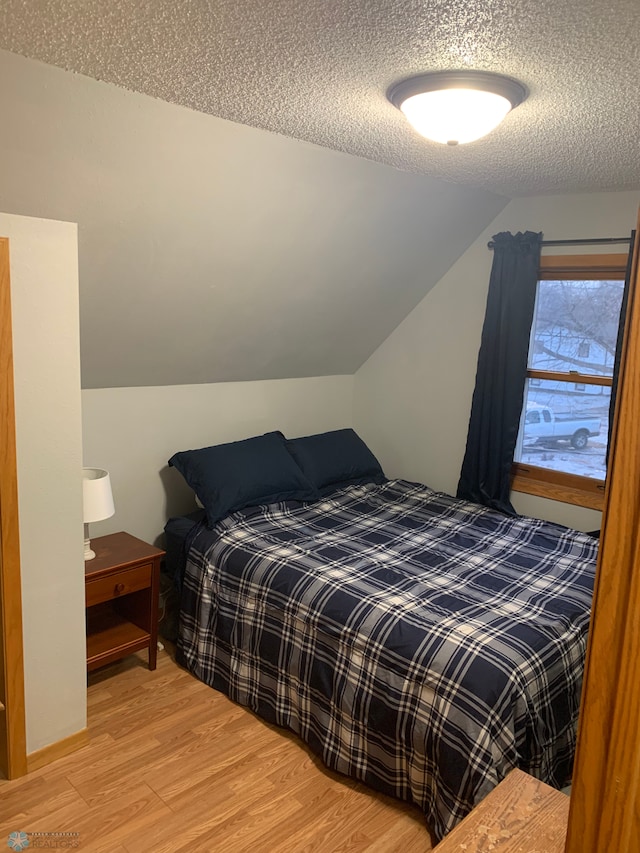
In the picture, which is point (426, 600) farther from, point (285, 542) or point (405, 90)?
point (405, 90)

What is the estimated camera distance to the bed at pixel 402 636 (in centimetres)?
202

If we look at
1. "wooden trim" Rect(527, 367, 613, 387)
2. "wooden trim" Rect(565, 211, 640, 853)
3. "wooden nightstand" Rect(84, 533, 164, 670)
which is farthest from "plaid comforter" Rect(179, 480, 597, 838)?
"wooden trim" Rect(565, 211, 640, 853)

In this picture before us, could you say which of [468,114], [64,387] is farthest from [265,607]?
[468,114]

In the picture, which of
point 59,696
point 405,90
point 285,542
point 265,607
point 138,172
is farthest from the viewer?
point 285,542

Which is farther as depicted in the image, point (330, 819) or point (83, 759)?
point (83, 759)

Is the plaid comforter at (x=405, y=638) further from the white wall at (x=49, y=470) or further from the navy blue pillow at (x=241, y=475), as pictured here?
the white wall at (x=49, y=470)

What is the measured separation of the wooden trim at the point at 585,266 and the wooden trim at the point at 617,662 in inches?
107

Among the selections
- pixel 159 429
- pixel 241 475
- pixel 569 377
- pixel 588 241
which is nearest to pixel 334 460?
pixel 241 475

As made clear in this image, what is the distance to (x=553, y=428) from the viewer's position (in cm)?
346

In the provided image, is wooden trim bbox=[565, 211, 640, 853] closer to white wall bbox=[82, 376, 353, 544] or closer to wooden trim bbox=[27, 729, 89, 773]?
wooden trim bbox=[27, 729, 89, 773]

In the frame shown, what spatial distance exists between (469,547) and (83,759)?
1772 millimetres

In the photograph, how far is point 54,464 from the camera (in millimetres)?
2180

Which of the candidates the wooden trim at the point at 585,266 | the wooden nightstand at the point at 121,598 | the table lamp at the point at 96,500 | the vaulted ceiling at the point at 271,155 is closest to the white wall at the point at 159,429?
the vaulted ceiling at the point at 271,155

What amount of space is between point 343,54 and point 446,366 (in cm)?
252
